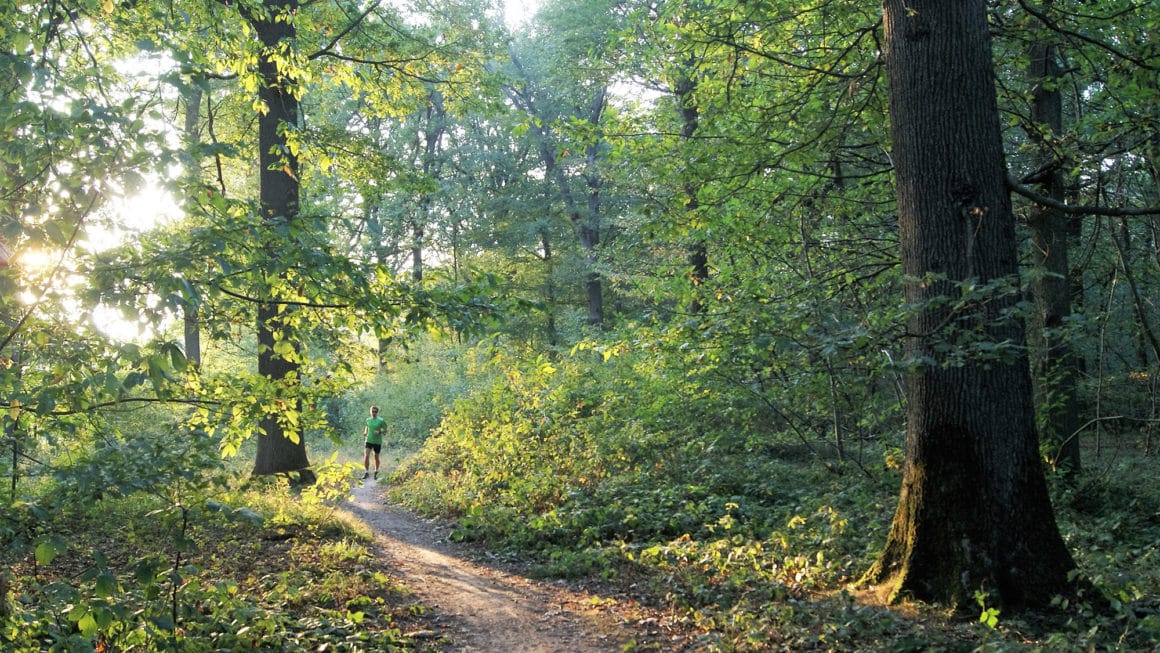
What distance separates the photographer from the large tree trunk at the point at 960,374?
515 centimetres

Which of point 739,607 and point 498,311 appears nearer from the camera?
point 498,311

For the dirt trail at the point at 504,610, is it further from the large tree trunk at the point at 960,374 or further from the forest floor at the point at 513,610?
the large tree trunk at the point at 960,374

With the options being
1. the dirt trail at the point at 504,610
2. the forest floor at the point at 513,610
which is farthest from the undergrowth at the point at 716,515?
the dirt trail at the point at 504,610

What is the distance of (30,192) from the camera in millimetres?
3650

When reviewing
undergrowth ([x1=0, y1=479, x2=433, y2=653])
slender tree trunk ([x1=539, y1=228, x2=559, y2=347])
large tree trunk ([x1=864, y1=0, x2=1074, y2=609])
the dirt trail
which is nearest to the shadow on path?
the dirt trail

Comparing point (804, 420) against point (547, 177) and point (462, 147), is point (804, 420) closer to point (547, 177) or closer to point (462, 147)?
point (547, 177)

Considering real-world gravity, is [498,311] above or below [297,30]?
below

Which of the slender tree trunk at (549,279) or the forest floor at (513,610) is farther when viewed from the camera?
the slender tree trunk at (549,279)

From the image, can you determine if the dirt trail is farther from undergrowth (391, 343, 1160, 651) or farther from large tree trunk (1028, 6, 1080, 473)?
large tree trunk (1028, 6, 1080, 473)

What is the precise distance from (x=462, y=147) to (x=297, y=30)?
21.1 m

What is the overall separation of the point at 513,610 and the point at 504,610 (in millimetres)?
89

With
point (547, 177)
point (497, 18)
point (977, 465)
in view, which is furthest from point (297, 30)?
point (497, 18)

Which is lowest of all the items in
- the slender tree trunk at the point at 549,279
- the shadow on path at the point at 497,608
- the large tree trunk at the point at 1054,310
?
the shadow on path at the point at 497,608

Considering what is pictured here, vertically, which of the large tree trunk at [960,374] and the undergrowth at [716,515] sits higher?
the large tree trunk at [960,374]
